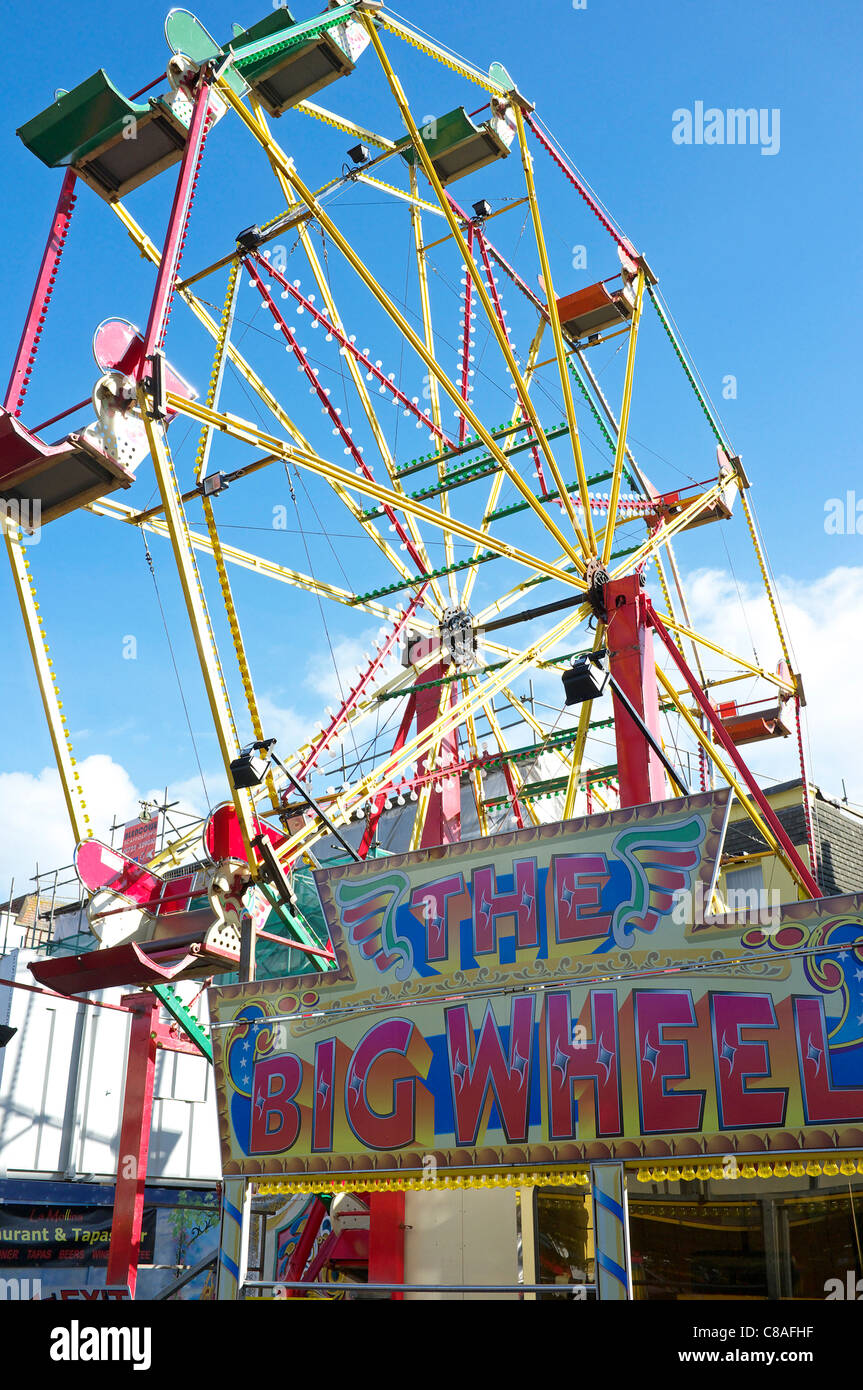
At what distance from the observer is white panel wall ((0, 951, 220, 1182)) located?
61.4ft

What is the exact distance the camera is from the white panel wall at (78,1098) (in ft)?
61.4

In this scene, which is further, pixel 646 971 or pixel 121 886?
pixel 121 886

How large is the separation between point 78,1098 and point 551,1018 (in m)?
13.0

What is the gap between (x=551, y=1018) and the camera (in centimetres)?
941

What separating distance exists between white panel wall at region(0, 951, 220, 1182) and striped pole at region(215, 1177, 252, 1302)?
9628mm

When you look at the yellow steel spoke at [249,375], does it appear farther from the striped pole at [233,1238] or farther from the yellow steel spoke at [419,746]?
the striped pole at [233,1238]

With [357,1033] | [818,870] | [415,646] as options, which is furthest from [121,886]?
[818,870]

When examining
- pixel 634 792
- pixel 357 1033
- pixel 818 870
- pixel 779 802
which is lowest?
pixel 357 1033

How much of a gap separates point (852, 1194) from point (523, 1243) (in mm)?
3395

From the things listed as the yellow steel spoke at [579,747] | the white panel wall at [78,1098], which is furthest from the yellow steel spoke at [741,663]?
the white panel wall at [78,1098]

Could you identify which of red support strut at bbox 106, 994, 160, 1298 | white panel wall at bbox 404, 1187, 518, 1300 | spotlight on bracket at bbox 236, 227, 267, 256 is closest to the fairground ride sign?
white panel wall at bbox 404, 1187, 518, 1300

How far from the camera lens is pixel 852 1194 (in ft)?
39.1

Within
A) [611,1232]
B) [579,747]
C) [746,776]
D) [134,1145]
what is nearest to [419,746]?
[579,747]
